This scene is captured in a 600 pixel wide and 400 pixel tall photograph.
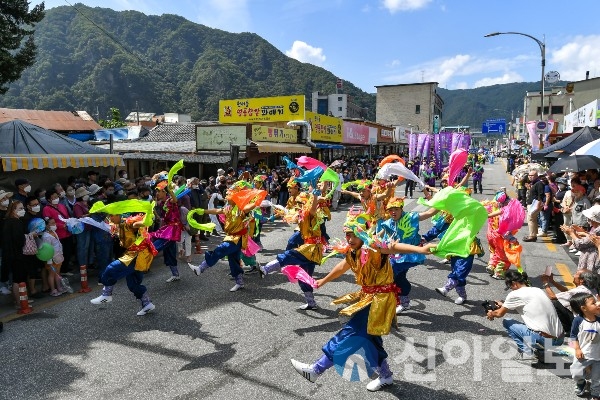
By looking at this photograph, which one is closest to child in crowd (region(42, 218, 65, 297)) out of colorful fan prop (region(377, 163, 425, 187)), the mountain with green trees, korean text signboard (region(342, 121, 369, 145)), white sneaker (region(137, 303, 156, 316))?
white sneaker (region(137, 303, 156, 316))

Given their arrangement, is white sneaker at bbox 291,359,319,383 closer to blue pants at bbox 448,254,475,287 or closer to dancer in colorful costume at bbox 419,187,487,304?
dancer in colorful costume at bbox 419,187,487,304

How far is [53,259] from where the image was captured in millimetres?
6555

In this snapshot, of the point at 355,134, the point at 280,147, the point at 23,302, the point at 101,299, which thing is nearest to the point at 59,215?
the point at 23,302

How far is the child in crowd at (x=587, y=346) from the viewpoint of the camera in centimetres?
386

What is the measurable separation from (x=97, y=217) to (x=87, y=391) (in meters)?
4.40

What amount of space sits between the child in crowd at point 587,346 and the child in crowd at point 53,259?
6954 millimetres

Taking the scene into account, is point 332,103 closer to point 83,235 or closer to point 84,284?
point 83,235

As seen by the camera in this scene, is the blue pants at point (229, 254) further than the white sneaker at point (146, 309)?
Yes

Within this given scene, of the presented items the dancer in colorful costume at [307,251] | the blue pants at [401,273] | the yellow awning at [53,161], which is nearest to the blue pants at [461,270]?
the blue pants at [401,273]

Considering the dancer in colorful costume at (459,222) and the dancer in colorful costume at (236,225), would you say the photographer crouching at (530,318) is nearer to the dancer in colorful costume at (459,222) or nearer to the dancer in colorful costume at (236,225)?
the dancer in colorful costume at (459,222)

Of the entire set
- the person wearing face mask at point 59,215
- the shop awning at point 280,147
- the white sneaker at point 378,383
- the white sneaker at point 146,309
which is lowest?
the white sneaker at point 378,383

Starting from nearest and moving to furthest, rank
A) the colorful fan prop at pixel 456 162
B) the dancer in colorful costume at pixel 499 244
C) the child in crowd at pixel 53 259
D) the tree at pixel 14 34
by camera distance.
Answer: the child in crowd at pixel 53 259, the dancer in colorful costume at pixel 499 244, the colorful fan prop at pixel 456 162, the tree at pixel 14 34

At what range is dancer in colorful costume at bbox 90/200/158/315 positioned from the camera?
224 inches

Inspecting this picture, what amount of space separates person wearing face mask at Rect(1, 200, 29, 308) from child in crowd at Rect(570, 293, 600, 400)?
6957mm
